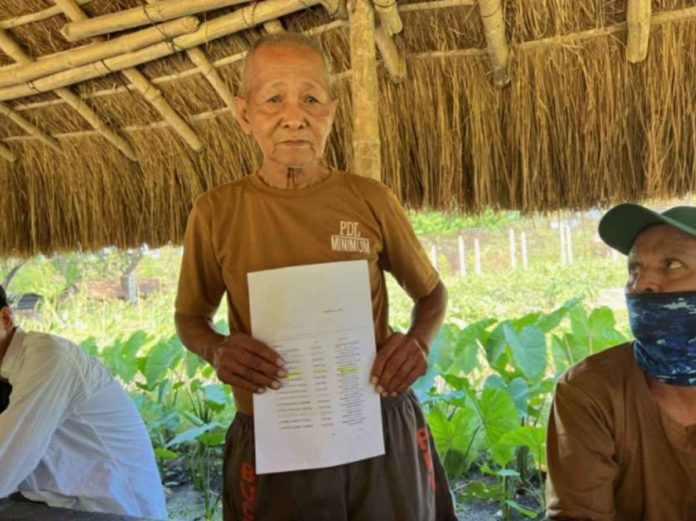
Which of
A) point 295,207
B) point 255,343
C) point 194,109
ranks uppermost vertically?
point 194,109

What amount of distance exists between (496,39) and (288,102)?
5.68 ft

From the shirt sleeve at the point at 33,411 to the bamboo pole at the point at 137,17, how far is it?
1.72m

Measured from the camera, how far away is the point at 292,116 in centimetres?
131

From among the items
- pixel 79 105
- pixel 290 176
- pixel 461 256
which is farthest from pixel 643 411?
pixel 461 256

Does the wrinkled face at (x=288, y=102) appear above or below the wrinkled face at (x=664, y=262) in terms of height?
above

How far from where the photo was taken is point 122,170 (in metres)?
4.16

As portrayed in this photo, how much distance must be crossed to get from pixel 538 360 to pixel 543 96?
1.45 metres

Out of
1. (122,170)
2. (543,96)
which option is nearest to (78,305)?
(122,170)

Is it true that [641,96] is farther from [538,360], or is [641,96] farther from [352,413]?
[352,413]

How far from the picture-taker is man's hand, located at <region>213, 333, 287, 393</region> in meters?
1.20

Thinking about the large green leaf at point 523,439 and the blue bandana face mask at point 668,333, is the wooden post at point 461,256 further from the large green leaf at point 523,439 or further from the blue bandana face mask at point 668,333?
the blue bandana face mask at point 668,333

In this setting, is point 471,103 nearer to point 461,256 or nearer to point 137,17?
point 137,17

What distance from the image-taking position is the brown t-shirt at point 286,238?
1.37 metres

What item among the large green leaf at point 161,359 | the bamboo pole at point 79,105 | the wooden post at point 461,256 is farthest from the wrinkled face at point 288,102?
the wooden post at point 461,256
